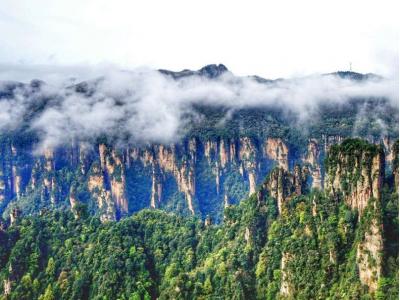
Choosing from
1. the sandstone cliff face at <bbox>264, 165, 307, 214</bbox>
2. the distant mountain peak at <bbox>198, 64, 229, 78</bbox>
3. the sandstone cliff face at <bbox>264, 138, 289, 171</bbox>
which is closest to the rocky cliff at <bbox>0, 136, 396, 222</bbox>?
the sandstone cliff face at <bbox>264, 138, 289, 171</bbox>

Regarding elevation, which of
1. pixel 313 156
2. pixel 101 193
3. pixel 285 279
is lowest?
pixel 101 193

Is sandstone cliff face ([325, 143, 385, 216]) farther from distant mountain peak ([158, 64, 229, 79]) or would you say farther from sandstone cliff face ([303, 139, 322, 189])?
distant mountain peak ([158, 64, 229, 79])

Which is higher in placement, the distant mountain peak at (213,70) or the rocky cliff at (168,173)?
the distant mountain peak at (213,70)

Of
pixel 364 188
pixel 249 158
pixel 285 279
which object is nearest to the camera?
pixel 364 188

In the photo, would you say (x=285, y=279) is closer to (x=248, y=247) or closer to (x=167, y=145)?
(x=248, y=247)

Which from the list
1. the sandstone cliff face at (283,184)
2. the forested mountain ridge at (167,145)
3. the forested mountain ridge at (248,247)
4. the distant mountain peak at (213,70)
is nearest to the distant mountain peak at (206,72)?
the distant mountain peak at (213,70)

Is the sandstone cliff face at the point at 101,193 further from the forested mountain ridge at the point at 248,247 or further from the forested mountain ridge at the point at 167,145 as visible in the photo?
the forested mountain ridge at the point at 248,247

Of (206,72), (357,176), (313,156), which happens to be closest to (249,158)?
(313,156)

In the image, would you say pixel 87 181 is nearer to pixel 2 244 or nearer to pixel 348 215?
pixel 2 244
